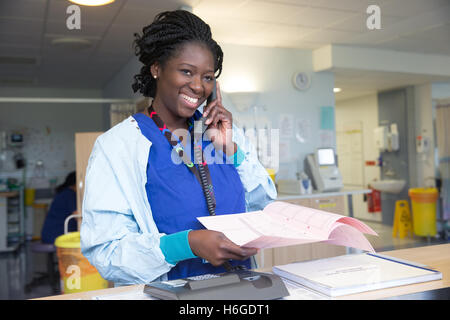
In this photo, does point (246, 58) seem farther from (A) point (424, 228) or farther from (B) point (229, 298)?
(B) point (229, 298)

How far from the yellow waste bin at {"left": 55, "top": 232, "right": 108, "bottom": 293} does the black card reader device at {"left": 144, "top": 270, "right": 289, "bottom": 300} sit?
179 cm

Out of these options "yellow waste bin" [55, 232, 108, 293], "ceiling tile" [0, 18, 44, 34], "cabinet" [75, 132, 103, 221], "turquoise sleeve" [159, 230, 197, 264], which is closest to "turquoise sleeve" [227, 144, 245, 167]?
"turquoise sleeve" [159, 230, 197, 264]

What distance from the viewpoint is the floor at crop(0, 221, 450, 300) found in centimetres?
370

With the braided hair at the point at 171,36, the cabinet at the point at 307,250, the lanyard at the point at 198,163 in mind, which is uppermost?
the braided hair at the point at 171,36

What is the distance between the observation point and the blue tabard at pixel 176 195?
987 mm

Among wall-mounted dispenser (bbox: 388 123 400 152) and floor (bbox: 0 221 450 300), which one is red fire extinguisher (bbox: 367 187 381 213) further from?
wall-mounted dispenser (bbox: 388 123 400 152)

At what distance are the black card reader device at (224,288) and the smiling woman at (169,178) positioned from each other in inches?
1.9

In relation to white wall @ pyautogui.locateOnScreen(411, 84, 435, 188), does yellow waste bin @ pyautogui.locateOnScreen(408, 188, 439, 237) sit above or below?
below

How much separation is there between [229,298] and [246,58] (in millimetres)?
4253

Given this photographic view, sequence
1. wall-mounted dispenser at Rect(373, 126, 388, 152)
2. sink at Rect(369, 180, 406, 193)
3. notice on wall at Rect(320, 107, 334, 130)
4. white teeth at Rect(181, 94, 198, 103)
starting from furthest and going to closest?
wall-mounted dispenser at Rect(373, 126, 388, 152), sink at Rect(369, 180, 406, 193), notice on wall at Rect(320, 107, 334, 130), white teeth at Rect(181, 94, 198, 103)

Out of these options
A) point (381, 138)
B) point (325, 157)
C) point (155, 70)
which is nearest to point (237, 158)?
point (155, 70)

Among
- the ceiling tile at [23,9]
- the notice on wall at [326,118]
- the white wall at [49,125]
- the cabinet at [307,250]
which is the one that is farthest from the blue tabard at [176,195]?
the white wall at [49,125]

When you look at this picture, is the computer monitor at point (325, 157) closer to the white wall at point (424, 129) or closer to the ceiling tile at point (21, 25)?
the white wall at point (424, 129)

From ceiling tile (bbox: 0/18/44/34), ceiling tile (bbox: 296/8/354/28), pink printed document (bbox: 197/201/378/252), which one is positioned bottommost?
pink printed document (bbox: 197/201/378/252)
